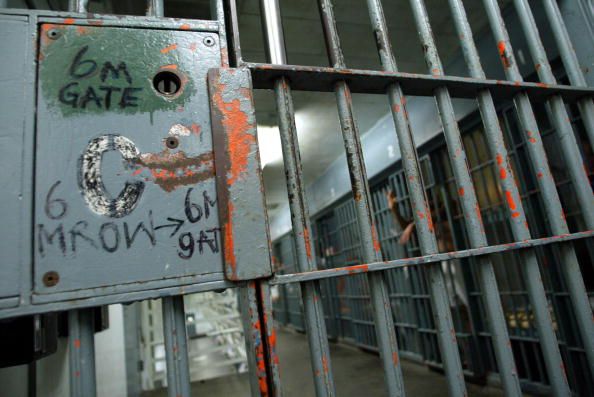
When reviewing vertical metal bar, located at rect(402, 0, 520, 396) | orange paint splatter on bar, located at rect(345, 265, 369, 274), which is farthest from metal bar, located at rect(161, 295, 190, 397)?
vertical metal bar, located at rect(402, 0, 520, 396)

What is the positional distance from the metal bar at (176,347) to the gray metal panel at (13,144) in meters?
0.30

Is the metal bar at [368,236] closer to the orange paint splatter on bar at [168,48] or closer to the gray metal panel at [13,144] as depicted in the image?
the orange paint splatter on bar at [168,48]

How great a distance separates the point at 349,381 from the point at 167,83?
3.81 m

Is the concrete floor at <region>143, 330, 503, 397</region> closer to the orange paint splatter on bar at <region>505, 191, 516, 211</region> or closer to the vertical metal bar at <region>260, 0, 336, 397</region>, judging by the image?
the orange paint splatter on bar at <region>505, 191, 516, 211</region>

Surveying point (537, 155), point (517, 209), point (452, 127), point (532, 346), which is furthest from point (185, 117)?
point (532, 346)

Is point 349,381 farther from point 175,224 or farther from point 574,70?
point 175,224

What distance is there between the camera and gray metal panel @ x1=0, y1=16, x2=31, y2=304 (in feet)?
2.37

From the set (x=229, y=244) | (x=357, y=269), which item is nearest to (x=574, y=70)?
(x=357, y=269)

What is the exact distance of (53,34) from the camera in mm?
840

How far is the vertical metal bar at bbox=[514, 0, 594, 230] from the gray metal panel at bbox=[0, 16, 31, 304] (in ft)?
5.65

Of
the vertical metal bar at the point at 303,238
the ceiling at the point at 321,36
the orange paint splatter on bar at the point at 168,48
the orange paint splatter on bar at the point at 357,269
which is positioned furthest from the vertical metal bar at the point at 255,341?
the ceiling at the point at 321,36

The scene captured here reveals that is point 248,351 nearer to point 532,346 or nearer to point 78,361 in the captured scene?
point 78,361

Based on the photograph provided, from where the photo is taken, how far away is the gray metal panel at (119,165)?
76 centimetres

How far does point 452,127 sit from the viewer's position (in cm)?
119
